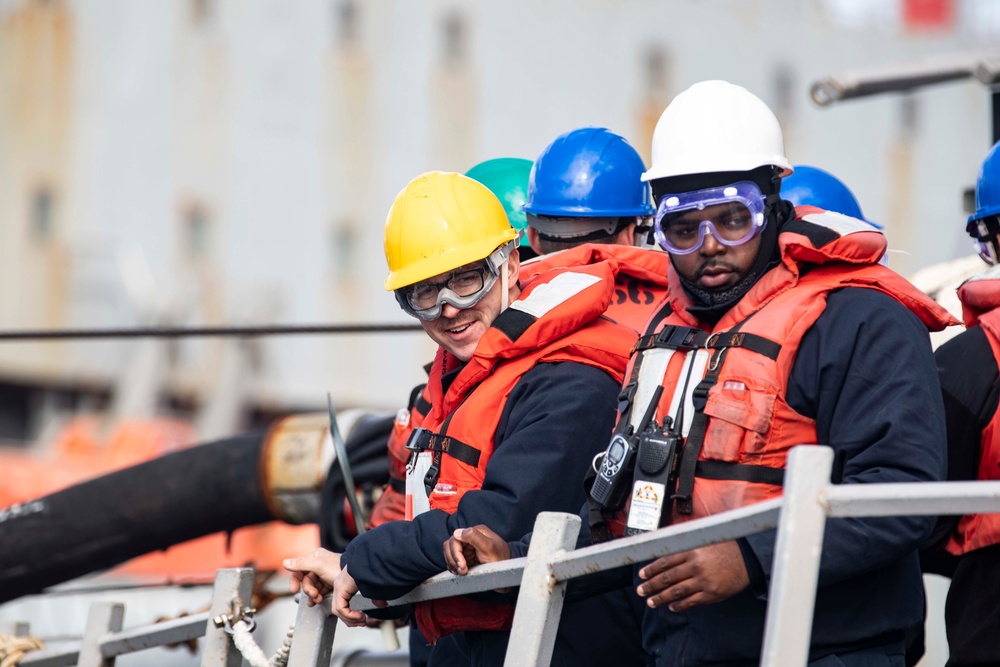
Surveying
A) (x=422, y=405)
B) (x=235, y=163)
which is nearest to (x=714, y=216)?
(x=422, y=405)

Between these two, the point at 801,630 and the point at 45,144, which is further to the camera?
the point at 45,144

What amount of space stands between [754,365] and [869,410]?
0.23 meters

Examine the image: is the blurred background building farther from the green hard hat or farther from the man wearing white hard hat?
the man wearing white hard hat

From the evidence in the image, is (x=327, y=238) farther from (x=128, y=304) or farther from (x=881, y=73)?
(x=881, y=73)

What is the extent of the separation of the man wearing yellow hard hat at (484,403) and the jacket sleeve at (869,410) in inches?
23.7

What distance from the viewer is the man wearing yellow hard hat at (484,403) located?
9.65 ft

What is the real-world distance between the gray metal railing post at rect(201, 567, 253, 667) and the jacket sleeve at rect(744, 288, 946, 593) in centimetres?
176

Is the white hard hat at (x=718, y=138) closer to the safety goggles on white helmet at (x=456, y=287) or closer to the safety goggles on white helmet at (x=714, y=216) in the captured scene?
the safety goggles on white helmet at (x=714, y=216)

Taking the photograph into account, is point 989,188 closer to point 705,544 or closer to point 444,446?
point 444,446

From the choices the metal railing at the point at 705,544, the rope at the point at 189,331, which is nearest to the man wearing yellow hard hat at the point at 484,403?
the metal railing at the point at 705,544

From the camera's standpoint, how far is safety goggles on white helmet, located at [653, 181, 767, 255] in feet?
9.16

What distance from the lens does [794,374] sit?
2609 millimetres

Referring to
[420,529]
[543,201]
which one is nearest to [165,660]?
[543,201]

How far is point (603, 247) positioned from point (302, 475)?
2.37 metres
